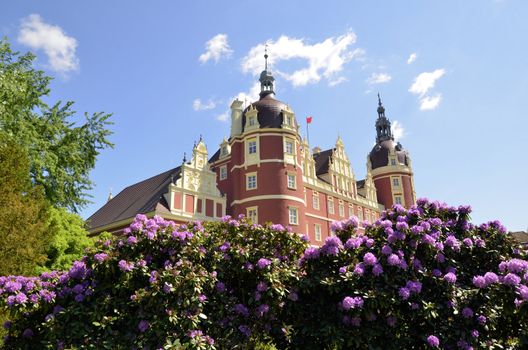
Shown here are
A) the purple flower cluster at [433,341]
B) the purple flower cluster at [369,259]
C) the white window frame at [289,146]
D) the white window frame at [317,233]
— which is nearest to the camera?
the purple flower cluster at [433,341]

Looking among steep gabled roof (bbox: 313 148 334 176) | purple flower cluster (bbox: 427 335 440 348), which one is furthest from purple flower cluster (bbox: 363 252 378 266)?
steep gabled roof (bbox: 313 148 334 176)

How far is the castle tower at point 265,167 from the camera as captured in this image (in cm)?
3622

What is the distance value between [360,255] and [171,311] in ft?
13.2

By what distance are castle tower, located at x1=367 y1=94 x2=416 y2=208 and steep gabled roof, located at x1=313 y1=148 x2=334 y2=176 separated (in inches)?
Answer: 459

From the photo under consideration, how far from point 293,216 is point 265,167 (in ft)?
18.3

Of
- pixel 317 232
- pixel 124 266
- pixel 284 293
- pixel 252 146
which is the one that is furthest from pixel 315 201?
pixel 124 266

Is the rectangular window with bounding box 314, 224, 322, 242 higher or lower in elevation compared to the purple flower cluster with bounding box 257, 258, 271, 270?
higher

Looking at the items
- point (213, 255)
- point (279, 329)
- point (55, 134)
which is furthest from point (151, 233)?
point (55, 134)

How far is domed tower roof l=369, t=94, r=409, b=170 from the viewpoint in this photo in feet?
201

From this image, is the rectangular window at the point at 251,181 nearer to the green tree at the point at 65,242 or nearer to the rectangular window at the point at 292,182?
the rectangular window at the point at 292,182

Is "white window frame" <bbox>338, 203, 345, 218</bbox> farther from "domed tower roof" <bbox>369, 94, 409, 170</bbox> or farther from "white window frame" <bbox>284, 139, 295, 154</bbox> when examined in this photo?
"domed tower roof" <bbox>369, 94, 409, 170</bbox>

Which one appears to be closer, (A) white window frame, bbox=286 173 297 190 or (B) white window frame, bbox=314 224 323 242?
(A) white window frame, bbox=286 173 297 190

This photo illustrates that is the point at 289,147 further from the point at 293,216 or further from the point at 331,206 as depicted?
the point at 331,206

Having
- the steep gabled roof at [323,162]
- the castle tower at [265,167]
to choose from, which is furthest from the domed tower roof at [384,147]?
the castle tower at [265,167]
